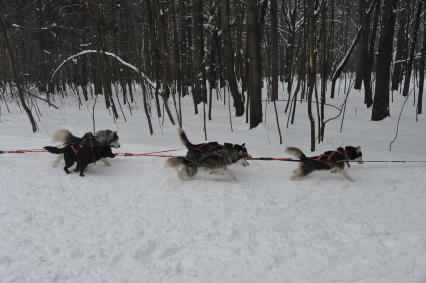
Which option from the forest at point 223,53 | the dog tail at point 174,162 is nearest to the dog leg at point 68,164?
the dog tail at point 174,162

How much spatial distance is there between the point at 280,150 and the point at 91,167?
410 centimetres

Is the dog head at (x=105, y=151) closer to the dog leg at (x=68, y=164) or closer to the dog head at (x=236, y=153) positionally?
the dog leg at (x=68, y=164)

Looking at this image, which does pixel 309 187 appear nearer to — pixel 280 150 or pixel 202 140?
pixel 280 150

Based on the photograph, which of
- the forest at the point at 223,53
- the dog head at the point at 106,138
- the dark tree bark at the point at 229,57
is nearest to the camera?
the dog head at the point at 106,138

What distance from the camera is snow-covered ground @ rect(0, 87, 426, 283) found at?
3443 millimetres

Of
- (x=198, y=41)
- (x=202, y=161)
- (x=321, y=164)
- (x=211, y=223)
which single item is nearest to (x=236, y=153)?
(x=202, y=161)

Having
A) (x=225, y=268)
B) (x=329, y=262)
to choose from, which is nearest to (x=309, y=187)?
(x=329, y=262)

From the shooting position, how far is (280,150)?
7.91 meters

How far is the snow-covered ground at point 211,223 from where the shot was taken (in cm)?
344

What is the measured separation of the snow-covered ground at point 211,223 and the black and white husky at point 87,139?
39 cm

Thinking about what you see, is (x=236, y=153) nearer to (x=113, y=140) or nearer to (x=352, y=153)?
(x=352, y=153)

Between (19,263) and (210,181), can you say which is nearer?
(19,263)

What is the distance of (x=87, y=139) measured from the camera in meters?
6.65

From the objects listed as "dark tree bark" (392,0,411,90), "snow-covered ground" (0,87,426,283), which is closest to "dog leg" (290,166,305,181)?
"snow-covered ground" (0,87,426,283)
